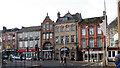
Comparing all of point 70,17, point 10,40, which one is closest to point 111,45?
point 70,17

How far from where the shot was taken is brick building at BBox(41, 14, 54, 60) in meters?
53.0

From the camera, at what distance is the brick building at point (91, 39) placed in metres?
45.5

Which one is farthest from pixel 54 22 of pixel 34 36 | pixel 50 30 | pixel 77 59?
pixel 77 59

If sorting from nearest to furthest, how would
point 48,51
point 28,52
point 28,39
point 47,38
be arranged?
1. point 48,51
2. point 47,38
3. point 28,52
4. point 28,39

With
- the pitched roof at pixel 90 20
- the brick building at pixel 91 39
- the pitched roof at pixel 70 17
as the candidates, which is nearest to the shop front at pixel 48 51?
the pitched roof at pixel 70 17

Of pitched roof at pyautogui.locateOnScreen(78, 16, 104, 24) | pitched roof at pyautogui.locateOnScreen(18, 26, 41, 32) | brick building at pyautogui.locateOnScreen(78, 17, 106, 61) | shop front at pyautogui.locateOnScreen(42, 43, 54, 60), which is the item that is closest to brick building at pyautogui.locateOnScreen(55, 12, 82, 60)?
pitched roof at pyautogui.locateOnScreen(78, 16, 104, 24)

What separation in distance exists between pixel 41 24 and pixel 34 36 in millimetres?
4812

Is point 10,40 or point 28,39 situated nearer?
point 28,39

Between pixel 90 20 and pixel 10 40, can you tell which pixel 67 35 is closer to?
pixel 90 20

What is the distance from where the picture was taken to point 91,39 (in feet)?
154

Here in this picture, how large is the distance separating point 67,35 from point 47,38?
24.1 ft

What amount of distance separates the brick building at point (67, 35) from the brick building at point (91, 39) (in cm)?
171

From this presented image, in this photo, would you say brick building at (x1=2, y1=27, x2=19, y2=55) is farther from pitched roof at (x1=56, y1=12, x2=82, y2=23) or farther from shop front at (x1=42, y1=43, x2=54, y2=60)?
pitched roof at (x1=56, y1=12, x2=82, y2=23)

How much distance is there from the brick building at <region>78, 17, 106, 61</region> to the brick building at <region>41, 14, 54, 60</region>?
965 cm
